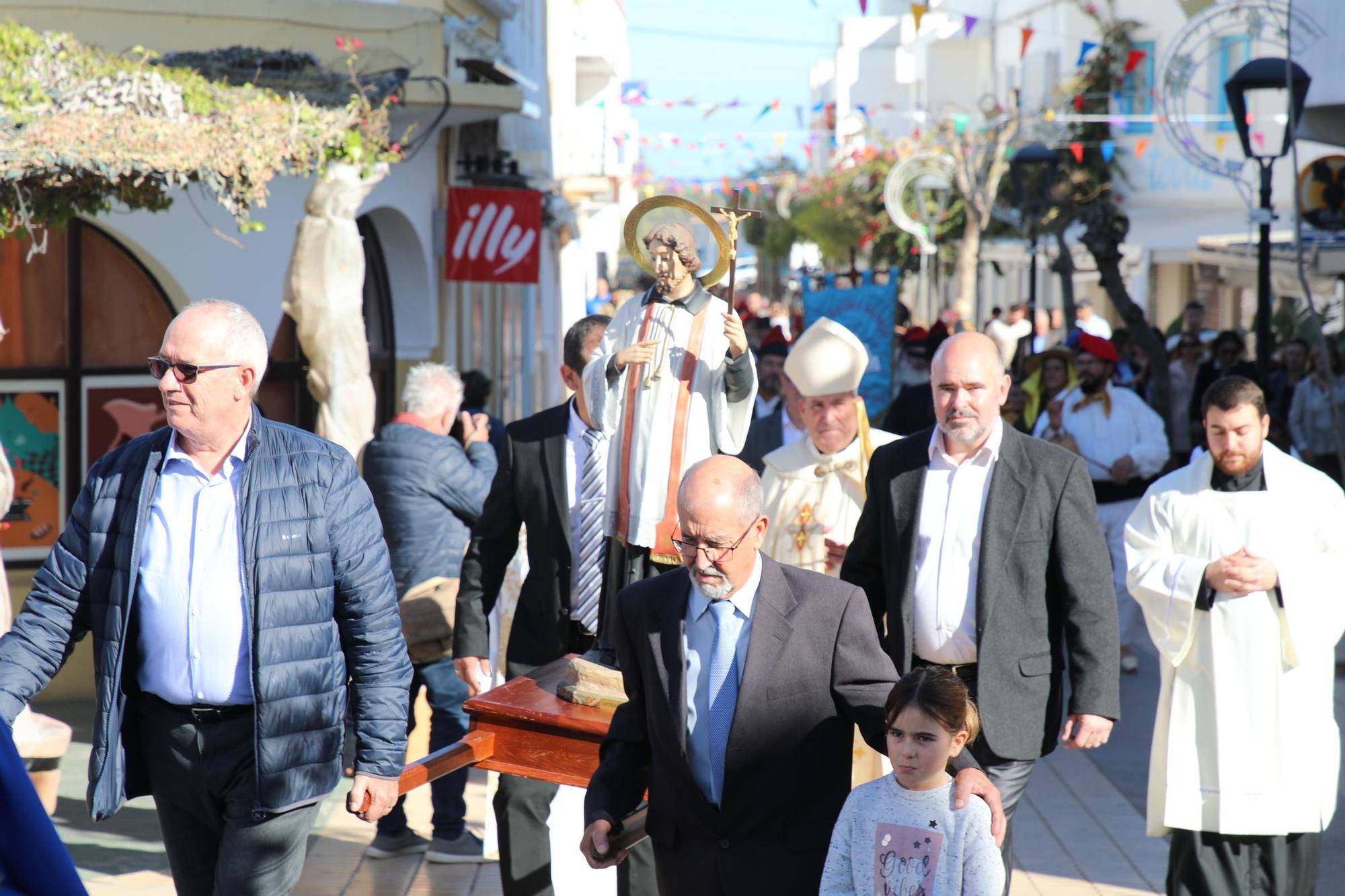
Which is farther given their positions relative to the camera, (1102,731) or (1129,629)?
(1129,629)

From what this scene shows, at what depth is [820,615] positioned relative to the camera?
3.83 metres

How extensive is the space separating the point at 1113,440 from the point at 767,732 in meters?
7.11

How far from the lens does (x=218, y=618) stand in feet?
13.1

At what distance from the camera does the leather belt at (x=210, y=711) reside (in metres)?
4.02

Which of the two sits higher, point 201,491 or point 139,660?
point 201,491

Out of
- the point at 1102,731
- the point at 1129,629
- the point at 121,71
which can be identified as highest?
the point at 121,71

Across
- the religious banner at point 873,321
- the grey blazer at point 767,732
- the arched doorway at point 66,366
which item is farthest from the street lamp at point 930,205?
the grey blazer at point 767,732

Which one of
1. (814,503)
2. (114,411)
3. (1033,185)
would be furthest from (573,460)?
(1033,185)

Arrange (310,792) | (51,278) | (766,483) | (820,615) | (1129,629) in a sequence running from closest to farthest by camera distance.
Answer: (820,615)
(310,792)
(766,483)
(51,278)
(1129,629)

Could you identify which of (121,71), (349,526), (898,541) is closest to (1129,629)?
(898,541)

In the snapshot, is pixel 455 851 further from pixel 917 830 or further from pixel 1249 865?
pixel 917 830

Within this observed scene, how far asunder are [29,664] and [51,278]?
652 cm

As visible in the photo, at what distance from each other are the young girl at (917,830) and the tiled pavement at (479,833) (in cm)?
241

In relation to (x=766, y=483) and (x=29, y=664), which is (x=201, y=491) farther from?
(x=766, y=483)
